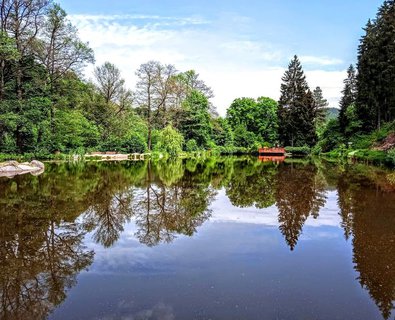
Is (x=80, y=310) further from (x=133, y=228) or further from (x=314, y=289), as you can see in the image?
(x=133, y=228)

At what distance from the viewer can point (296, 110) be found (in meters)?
57.3

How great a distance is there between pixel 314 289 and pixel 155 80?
1664 inches

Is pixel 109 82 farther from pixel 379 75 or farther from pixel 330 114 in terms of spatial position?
pixel 330 114

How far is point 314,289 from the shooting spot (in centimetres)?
495

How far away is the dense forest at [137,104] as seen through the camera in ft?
100

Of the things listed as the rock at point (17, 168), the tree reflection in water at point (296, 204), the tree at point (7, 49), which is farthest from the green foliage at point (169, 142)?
the tree reflection in water at point (296, 204)

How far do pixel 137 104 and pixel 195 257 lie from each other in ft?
137

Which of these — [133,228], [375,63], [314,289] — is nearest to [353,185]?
[133,228]

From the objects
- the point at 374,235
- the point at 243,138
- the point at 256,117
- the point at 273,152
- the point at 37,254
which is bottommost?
the point at 37,254

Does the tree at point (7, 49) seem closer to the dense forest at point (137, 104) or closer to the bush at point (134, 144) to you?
the dense forest at point (137, 104)

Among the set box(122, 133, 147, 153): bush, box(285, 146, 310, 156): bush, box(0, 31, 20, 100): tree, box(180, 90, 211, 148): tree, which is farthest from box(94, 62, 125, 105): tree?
box(285, 146, 310, 156): bush

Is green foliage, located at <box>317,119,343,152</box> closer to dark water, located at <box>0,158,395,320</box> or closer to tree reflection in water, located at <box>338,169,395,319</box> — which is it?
tree reflection in water, located at <box>338,169,395,319</box>

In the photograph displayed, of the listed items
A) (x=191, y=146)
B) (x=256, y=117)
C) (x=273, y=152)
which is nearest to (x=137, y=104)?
(x=191, y=146)

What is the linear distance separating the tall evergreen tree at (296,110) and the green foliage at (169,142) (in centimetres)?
2162
